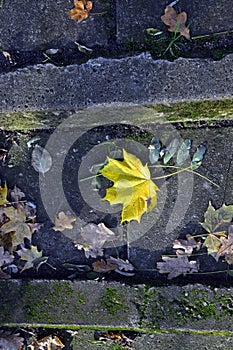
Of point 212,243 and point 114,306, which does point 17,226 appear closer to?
point 114,306

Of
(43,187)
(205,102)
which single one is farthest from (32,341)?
(205,102)

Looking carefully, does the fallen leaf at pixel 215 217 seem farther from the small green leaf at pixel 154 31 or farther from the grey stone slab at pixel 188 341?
the small green leaf at pixel 154 31

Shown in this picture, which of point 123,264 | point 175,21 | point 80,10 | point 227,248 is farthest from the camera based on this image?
point 123,264

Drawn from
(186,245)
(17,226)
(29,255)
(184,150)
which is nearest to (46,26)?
(184,150)

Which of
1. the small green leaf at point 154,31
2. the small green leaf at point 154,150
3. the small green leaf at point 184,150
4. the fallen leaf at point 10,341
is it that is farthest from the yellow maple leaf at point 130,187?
the fallen leaf at point 10,341

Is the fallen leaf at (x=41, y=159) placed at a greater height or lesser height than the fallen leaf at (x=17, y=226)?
greater

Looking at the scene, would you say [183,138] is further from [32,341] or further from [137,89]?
[32,341]
